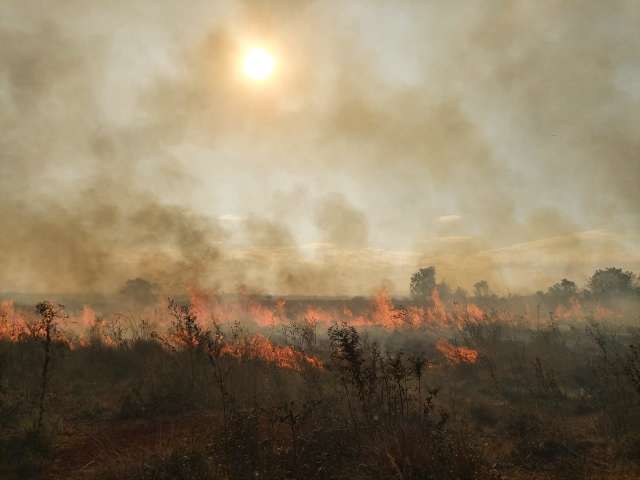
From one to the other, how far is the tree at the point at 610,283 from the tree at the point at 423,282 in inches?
1014

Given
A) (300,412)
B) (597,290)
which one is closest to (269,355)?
(300,412)

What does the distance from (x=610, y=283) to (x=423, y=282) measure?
2994 cm

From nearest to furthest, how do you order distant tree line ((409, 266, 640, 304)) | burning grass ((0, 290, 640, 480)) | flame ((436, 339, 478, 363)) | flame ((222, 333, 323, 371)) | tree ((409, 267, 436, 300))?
1. burning grass ((0, 290, 640, 480))
2. flame ((222, 333, 323, 371))
3. flame ((436, 339, 478, 363))
4. distant tree line ((409, 266, 640, 304))
5. tree ((409, 267, 436, 300))

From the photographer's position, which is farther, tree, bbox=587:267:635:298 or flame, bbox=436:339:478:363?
tree, bbox=587:267:635:298

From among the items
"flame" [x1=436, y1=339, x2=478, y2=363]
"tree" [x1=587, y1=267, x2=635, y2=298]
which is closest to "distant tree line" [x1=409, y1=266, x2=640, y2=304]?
"tree" [x1=587, y1=267, x2=635, y2=298]

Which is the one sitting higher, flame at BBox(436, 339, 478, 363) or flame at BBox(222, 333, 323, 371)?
flame at BBox(222, 333, 323, 371)

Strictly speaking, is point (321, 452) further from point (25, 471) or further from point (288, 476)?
point (25, 471)

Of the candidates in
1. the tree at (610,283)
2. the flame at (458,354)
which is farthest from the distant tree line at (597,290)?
the flame at (458,354)

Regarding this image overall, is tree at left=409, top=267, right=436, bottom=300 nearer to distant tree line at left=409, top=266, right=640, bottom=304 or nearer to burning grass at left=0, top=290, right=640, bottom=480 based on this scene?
distant tree line at left=409, top=266, right=640, bottom=304

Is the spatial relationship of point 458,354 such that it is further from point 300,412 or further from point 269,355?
point 300,412

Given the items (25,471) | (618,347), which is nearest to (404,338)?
(618,347)

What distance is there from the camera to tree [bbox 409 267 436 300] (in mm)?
72500

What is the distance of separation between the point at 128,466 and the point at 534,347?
21.1m

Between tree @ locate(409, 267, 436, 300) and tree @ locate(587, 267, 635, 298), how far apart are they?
25.8 m
